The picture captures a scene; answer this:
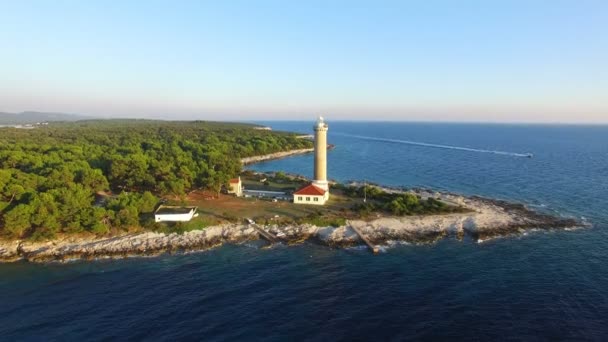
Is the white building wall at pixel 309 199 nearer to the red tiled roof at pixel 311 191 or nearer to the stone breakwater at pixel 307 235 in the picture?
the red tiled roof at pixel 311 191

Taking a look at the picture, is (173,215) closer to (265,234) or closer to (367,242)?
(265,234)

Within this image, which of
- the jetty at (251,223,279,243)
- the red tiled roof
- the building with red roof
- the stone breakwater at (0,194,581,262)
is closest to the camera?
the stone breakwater at (0,194,581,262)

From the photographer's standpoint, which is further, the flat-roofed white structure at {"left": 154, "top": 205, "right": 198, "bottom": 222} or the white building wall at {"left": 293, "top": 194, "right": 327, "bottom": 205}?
the white building wall at {"left": 293, "top": 194, "right": 327, "bottom": 205}

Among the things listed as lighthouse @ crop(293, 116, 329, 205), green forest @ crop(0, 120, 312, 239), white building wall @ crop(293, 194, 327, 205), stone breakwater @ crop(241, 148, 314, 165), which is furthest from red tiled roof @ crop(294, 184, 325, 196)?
stone breakwater @ crop(241, 148, 314, 165)

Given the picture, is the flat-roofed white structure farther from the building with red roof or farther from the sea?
the building with red roof

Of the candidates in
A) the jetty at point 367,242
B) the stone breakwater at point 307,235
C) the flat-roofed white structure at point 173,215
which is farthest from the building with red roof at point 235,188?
the jetty at point 367,242

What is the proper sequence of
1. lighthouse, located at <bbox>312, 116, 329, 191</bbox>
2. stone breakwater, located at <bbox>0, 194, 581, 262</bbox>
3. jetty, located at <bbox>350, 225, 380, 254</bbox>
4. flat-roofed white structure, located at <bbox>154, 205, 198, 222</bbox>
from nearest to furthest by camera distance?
stone breakwater, located at <bbox>0, 194, 581, 262</bbox> → jetty, located at <bbox>350, 225, 380, 254</bbox> → flat-roofed white structure, located at <bbox>154, 205, 198, 222</bbox> → lighthouse, located at <bbox>312, 116, 329, 191</bbox>

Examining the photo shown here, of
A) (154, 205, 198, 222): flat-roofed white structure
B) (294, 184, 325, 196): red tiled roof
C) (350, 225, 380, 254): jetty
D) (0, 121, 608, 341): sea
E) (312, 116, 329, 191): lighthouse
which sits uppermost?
(312, 116, 329, 191): lighthouse
